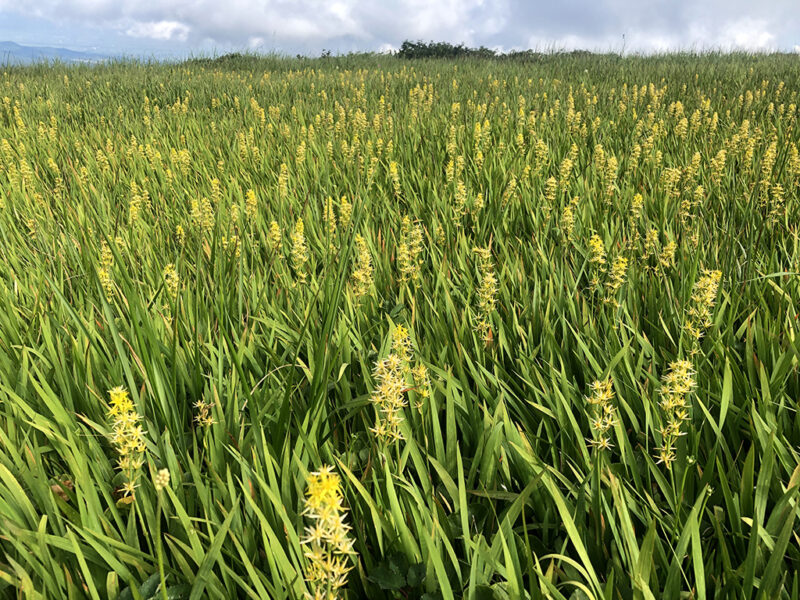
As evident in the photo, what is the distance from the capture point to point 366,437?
4.70ft

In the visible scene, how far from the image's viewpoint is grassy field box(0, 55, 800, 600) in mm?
996

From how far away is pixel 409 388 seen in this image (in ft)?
4.15

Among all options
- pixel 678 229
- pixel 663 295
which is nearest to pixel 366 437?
pixel 663 295

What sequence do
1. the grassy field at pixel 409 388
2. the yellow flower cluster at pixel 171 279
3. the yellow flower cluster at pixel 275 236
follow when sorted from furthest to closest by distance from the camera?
1. the yellow flower cluster at pixel 275 236
2. the yellow flower cluster at pixel 171 279
3. the grassy field at pixel 409 388

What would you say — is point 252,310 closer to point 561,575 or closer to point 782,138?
point 561,575

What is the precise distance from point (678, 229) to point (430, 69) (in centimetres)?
1071

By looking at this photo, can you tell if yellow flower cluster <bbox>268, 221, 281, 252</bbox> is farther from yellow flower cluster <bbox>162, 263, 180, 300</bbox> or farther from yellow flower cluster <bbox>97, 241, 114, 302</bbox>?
yellow flower cluster <bbox>97, 241, 114, 302</bbox>

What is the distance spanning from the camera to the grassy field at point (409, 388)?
100 cm

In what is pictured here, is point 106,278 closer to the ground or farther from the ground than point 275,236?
closer to the ground

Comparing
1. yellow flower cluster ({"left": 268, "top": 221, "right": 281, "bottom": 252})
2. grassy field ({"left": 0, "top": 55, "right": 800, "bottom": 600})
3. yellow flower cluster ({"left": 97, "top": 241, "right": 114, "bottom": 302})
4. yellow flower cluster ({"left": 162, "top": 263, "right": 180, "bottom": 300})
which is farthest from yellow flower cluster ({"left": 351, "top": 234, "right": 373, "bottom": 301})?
yellow flower cluster ({"left": 97, "top": 241, "right": 114, "bottom": 302})

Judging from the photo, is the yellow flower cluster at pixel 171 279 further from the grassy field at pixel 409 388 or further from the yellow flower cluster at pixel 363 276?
the yellow flower cluster at pixel 363 276

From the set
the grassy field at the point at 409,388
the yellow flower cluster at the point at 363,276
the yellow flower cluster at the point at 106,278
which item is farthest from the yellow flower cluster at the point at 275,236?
the yellow flower cluster at the point at 106,278

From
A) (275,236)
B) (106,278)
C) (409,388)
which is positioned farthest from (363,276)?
(106,278)

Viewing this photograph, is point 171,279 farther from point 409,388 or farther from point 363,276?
point 409,388
